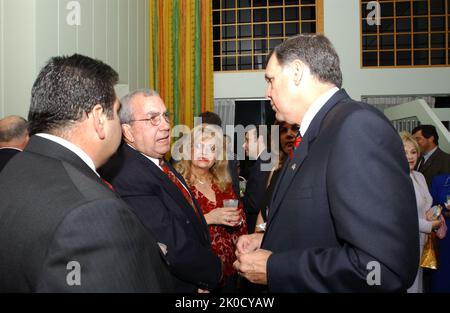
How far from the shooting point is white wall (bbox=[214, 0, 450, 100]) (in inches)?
211

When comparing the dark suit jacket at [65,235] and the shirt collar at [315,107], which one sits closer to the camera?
the dark suit jacket at [65,235]

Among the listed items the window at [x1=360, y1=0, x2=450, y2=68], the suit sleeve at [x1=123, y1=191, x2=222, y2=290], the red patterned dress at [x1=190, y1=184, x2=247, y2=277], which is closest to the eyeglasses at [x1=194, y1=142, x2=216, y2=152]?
the red patterned dress at [x1=190, y1=184, x2=247, y2=277]

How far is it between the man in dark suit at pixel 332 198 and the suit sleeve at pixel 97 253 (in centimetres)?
47

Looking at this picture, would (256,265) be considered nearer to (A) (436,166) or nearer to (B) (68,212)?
(B) (68,212)

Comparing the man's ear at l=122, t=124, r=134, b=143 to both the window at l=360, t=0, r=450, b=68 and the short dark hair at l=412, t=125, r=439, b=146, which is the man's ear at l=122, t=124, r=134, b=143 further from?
the window at l=360, t=0, r=450, b=68

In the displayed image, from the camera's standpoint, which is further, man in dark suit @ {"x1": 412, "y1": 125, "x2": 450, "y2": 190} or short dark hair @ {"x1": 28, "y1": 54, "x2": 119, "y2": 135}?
man in dark suit @ {"x1": 412, "y1": 125, "x2": 450, "y2": 190}

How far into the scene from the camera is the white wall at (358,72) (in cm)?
536

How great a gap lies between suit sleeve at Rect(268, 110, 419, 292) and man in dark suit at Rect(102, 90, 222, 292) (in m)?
0.69

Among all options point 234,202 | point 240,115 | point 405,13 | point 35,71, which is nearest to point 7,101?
point 35,71

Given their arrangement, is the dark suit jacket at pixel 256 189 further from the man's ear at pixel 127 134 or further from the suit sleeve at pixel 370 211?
the suit sleeve at pixel 370 211

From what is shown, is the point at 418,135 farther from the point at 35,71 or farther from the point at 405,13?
the point at 35,71

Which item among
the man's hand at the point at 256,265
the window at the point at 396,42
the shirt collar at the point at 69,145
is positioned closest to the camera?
the shirt collar at the point at 69,145

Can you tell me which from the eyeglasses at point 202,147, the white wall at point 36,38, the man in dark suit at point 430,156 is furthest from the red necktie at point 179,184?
the man in dark suit at point 430,156
